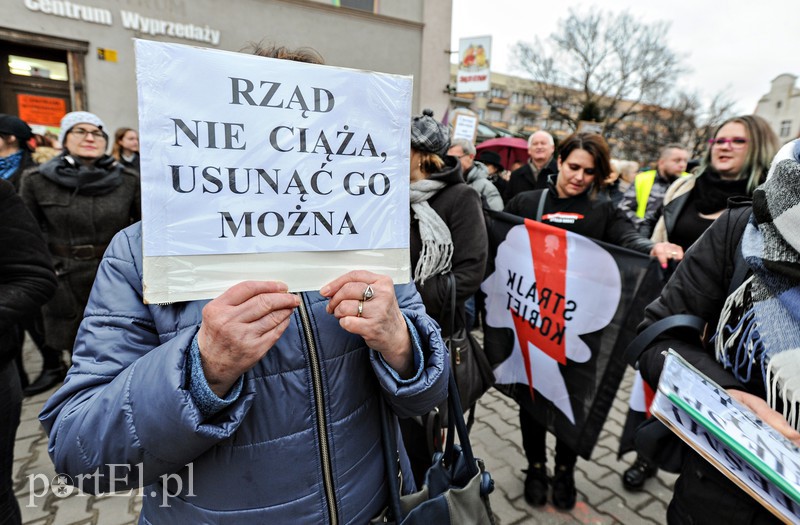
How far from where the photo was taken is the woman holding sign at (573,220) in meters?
2.54

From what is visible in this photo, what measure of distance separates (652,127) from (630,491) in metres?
35.2

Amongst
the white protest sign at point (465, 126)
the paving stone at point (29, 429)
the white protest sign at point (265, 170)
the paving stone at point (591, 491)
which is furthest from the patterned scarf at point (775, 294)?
the white protest sign at point (465, 126)

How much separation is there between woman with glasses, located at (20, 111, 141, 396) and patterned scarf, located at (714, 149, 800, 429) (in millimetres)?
3784

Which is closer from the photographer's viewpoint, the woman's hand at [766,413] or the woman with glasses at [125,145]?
the woman's hand at [766,413]

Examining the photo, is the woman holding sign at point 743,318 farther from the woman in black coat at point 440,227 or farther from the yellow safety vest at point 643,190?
the yellow safety vest at point 643,190

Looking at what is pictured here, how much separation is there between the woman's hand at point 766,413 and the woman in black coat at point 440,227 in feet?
4.19

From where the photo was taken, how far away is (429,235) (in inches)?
85.4

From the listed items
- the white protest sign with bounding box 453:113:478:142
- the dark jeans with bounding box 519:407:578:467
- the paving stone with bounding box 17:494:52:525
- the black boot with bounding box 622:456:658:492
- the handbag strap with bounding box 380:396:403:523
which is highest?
the white protest sign with bounding box 453:113:478:142

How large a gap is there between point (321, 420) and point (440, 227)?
136 cm

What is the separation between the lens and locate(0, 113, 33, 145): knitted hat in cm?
369

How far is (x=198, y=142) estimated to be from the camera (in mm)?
825

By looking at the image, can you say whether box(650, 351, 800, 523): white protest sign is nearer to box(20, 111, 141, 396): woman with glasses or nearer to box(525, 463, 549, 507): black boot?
box(525, 463, 549, 507): black boot

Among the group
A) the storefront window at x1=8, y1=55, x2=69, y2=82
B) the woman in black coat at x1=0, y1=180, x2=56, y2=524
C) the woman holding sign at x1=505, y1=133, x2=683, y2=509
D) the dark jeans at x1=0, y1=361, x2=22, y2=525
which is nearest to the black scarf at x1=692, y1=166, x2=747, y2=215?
the woman holding sign at x1=505, y1=133, x2=683, y2=509

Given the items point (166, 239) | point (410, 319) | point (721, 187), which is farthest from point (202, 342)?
point (721, 187)
